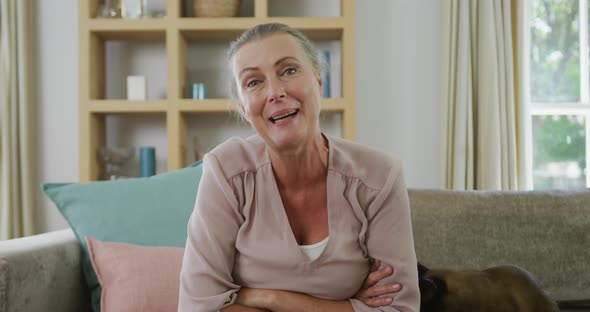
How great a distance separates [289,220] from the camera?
1.31m

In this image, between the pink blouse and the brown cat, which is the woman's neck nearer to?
the pink blouse

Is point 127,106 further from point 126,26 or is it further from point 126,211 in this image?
point 126,211

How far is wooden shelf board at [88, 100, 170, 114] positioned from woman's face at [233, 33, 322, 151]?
1539mm

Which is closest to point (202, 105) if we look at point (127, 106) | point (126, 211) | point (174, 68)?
point (174, 68)

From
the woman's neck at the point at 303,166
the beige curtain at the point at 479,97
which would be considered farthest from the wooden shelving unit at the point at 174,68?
the woman's neck at the point at 303,166

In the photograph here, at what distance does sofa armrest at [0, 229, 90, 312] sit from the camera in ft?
4.08

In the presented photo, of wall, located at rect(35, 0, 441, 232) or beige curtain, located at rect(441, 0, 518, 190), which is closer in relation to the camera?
beige curtain, located at rect(441, 0, 518, 190)

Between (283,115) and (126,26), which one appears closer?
(283,115)

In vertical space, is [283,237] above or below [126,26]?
below

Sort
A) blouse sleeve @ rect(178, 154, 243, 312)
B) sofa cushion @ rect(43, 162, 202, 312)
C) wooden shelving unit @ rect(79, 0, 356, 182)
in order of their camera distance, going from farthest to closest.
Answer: wooden shelving unit @ rect(79, 0, 356, 182) → sofa cushion @ rect(43, 162, 202, 312) → blouse sleeve @ rect(178, 154, 243, 312)

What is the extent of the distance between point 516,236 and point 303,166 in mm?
812

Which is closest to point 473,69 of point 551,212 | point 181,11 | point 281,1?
point 281,1

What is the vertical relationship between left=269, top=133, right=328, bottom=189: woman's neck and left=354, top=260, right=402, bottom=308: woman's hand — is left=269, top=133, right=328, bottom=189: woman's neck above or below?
above

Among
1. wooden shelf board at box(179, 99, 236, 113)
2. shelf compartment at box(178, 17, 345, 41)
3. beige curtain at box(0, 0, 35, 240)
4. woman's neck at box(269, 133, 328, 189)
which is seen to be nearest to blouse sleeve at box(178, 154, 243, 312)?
woman's neck at box(269, 133, 328, 189)
